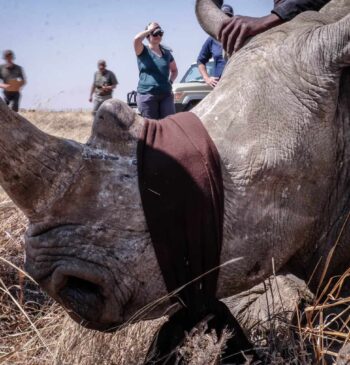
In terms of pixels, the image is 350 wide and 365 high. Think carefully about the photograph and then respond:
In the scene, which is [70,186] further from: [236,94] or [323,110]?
[323,110]

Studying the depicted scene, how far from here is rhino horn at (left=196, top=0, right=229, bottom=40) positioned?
3740 millimetres

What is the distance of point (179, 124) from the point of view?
2504 millimetres

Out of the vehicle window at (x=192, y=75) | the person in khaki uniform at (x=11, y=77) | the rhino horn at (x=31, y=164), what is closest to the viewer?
the rhino horn at (x=31, y=164)

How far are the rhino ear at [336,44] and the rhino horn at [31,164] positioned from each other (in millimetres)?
1078

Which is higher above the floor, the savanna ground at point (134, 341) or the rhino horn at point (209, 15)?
the rhino horn at point (209, 15)

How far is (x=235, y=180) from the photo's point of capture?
8.22 feet

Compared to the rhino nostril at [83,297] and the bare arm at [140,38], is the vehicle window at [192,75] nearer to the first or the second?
the bare arm at [140,38]

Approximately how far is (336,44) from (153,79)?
651 centimetres

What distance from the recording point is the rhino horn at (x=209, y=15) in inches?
147

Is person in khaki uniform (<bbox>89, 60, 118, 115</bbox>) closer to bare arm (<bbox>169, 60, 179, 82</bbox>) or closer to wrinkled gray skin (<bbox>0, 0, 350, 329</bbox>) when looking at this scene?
bare arm (<bbox>169, 60, 179, 82</bbox>)

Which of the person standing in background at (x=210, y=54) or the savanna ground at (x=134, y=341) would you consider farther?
the person standing in background at (x=210, y=54)

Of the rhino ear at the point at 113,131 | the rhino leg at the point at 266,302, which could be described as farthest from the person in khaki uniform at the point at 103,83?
the rhino ear at the point at 113,131

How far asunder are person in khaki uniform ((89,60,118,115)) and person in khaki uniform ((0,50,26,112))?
2.36m

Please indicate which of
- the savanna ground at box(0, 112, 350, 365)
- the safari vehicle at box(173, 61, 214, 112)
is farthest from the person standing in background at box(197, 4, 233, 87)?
the savanna ground at box(0, 112, 350, 365)
